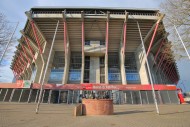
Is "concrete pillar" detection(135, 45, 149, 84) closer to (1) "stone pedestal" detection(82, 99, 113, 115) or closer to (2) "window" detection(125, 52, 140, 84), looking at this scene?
(2) "window" detection(125, 52, 140, 84)

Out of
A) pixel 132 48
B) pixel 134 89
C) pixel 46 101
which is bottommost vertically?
pixel 46 101

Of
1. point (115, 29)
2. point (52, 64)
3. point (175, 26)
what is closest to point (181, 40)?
point (175, 26)

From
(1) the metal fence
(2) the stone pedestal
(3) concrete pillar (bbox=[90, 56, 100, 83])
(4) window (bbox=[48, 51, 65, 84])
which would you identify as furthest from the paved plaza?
(4) window (bbox=[48, 51, 65, 84])

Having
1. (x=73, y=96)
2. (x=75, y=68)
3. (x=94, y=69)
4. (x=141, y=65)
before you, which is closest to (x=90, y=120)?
(x=73, y=96)

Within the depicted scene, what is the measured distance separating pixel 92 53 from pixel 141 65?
11.3 metres

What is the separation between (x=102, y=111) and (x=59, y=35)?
2213 centimetres

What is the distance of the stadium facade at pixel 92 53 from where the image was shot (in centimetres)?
2472

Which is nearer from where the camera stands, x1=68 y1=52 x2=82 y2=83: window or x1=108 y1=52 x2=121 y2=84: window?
x1=68 y1=52 x2=82 y2=83: window

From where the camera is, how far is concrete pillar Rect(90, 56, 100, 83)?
30161 mm

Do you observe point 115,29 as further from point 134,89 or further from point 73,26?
point 134,89

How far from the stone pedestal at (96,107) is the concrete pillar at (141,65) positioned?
19811 millimetres

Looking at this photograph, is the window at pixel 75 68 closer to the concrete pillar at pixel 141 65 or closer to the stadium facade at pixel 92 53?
the stadium facade at pixel 92 53

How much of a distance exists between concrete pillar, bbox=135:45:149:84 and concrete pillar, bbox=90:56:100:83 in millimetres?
9346

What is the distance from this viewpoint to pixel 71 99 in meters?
24.6
